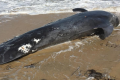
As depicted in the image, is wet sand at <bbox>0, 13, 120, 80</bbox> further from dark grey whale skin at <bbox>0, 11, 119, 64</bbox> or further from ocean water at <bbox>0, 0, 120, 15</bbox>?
ocean water at <bbox>0, 0, 120, 15</bbox>

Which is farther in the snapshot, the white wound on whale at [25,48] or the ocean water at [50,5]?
the ocean water at [50,5]

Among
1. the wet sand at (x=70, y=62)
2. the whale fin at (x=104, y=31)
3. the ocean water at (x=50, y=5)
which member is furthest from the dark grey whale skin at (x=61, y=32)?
the ocean water at (x=50, y=5)

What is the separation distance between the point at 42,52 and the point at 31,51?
14.2 inches

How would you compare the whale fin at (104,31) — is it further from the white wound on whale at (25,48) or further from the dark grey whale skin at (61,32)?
the white wound on whale at (25,48)

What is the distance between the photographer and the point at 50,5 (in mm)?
10609

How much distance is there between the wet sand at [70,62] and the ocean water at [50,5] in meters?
4.69

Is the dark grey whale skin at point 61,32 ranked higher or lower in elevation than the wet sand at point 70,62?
higher

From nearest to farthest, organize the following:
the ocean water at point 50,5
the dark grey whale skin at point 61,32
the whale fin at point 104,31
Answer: the dark grey whale skin at point 61,32
the whale fin at point 104,31
the ocean water at point 50,5

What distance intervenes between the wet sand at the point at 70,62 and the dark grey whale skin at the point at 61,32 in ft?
0.65

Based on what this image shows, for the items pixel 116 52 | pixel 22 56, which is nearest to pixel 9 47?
pixel 22 56

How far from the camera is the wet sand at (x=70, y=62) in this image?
3367 mm

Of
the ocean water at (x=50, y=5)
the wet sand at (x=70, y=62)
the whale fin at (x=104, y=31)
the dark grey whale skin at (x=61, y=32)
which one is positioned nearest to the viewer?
the wet sand at (x=70, y=62)

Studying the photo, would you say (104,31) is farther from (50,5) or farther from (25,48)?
(50,5)

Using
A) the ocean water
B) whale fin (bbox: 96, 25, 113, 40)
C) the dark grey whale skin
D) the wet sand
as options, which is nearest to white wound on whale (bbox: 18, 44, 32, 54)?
the dark grey whale skin
